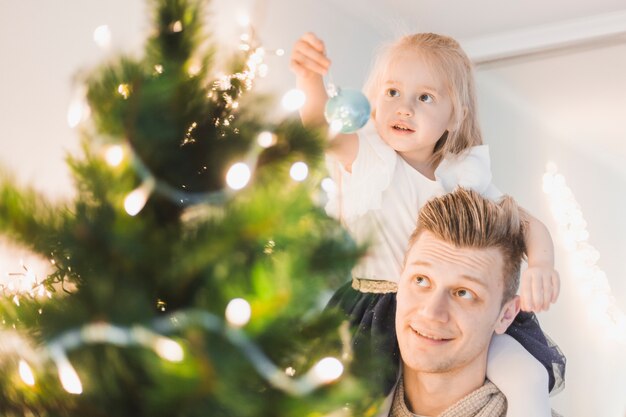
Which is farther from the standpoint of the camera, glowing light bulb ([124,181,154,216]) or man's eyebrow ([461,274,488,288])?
man's eyebrow ([461,274,488,288])

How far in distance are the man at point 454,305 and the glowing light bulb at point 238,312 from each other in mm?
535

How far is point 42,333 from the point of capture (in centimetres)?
42

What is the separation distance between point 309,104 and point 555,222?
313 cm

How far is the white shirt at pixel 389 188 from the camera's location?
3.50 feet

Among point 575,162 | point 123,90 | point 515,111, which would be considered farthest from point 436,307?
point 575,162

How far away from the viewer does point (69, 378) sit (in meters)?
0.39

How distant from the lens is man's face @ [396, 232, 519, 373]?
89 centimetres

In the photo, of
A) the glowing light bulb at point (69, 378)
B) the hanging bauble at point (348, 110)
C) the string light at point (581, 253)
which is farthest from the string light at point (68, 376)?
the string light at point (581, 253)

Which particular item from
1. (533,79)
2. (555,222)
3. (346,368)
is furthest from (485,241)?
(555,222)

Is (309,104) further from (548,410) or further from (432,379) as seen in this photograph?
(548,410)

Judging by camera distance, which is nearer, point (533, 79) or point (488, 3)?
point (488, 3)

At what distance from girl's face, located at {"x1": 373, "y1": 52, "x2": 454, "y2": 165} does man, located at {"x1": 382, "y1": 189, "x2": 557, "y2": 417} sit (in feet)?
0.50

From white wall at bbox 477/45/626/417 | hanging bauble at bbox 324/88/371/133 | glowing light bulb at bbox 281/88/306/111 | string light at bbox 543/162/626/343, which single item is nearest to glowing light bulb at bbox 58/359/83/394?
glowing light bulb at bbox 281/88/306/111

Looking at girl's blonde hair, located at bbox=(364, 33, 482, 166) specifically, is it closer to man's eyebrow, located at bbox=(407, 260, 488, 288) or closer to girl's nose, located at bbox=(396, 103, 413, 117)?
girl's nose, located at bbox=(396, 103, 413, 117)
